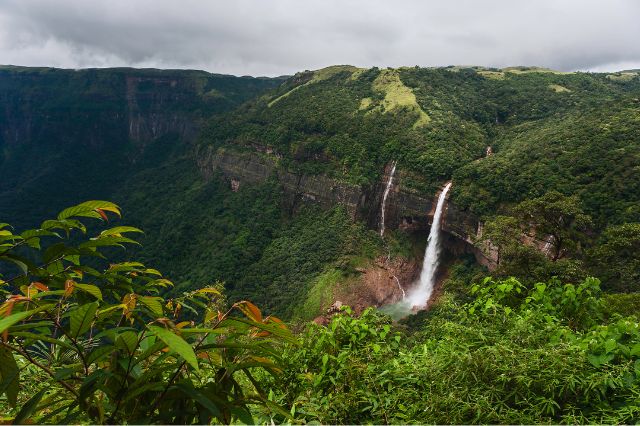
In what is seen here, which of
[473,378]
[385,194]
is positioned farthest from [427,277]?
[473,378]

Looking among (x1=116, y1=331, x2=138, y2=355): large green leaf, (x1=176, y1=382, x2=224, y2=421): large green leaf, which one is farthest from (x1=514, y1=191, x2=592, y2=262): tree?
(x1=116, y1=331, x2=138, y2=355): large green leaf

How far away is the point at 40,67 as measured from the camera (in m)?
161

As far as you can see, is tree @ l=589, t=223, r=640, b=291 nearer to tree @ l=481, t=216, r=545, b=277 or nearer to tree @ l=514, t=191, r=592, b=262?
tree @ l=514, t=191, r=592, b=262

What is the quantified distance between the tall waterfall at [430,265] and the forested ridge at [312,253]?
1.62m

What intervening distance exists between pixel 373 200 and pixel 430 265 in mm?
11111

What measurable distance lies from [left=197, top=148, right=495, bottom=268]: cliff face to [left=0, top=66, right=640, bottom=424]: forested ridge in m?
0.77

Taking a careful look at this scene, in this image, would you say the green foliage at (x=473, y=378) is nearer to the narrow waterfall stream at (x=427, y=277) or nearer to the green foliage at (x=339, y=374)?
the green foliage at (x=339, y=374)

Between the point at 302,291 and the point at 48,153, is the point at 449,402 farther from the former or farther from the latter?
the point at 48,153

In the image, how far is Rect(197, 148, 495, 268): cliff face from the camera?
39.6 m

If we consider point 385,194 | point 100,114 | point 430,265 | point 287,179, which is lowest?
point 430,265

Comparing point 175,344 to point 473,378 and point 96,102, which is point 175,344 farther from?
point 96,102

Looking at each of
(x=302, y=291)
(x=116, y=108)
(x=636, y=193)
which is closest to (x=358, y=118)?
(x=302, y=291)

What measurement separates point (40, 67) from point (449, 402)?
206m

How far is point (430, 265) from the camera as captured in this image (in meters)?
44.3
